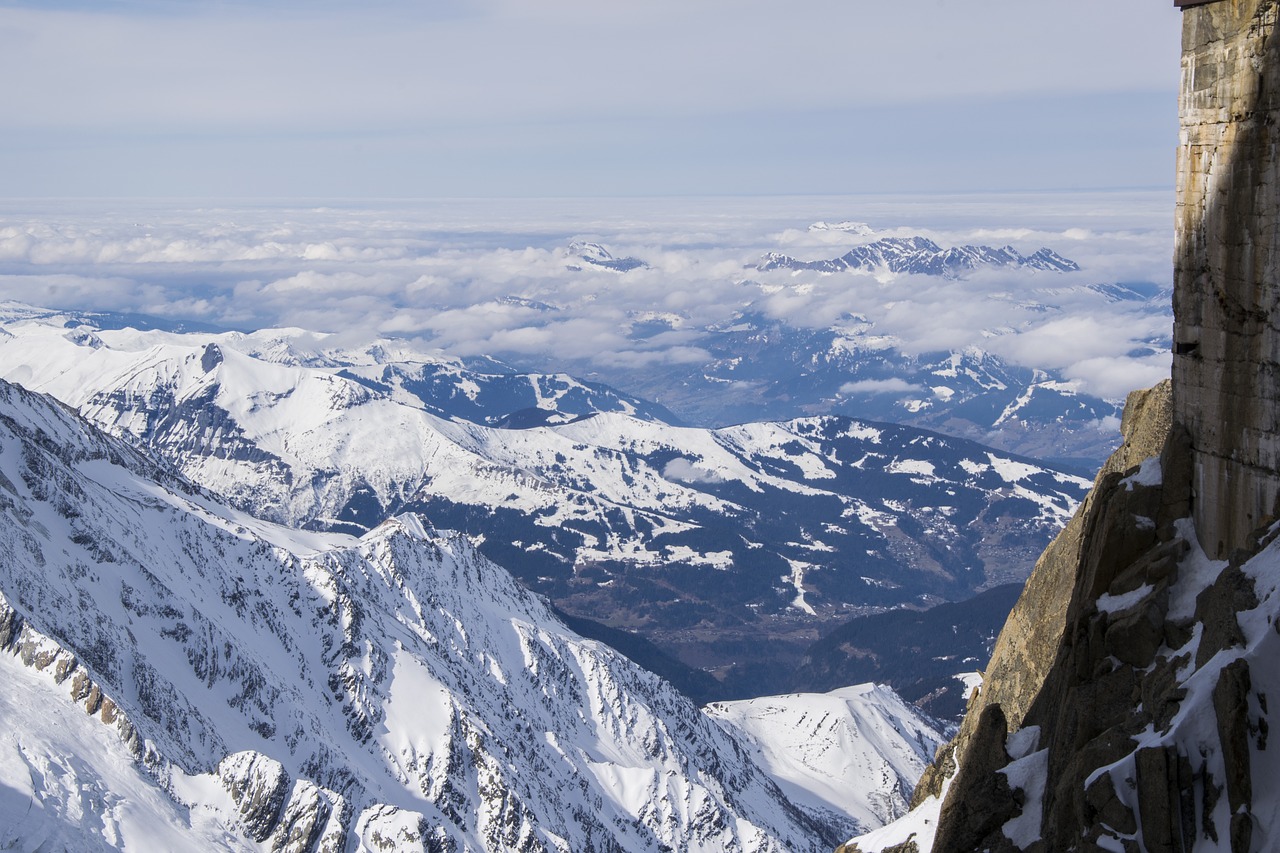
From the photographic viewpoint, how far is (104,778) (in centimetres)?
15275

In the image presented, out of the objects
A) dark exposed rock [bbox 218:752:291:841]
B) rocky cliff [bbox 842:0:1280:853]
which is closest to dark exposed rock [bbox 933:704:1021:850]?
rocky cliff [bbox 842:0:1280:853]

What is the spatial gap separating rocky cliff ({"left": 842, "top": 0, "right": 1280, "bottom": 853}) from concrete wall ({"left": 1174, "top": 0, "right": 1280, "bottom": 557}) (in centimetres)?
5

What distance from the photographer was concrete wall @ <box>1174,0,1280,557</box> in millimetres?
26484

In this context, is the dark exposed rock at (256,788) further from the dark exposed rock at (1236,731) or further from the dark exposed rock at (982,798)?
the dark exposed rock at (1236,731)

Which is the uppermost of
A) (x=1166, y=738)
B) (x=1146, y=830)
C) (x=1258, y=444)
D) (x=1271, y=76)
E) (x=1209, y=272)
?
(x=1271, y=76)

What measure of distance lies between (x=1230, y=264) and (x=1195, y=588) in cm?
→ 782

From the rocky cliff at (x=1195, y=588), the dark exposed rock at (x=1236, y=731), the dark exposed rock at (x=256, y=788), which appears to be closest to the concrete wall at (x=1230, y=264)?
the rocky cliff at (x=1195, y=588)

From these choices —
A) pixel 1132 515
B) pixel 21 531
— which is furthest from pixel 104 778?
pixel 1132 515

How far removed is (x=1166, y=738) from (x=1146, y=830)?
6.31ft

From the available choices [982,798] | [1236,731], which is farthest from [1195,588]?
[982,798]

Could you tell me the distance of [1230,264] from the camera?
27469mm

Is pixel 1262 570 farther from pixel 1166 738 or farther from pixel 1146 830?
pixel 1146 830

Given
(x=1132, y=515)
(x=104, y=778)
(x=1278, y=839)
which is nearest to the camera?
(x=1278, y=839)

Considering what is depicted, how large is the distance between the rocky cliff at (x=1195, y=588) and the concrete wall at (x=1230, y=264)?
0.16 ft
